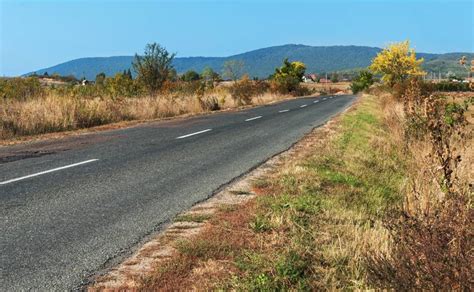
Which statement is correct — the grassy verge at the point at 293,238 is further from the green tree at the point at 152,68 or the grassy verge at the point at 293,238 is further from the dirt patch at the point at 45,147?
the green tree at the point at 152,68

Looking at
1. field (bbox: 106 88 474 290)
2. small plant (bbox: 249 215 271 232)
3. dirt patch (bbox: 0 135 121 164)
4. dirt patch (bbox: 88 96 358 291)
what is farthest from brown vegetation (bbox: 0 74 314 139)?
small plant (bbox: 249 215 271 232)

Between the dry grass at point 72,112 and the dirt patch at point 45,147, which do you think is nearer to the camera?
the dirt patch at point 45,147

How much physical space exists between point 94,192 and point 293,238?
10.5 ft

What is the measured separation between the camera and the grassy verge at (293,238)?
3570 millimetres

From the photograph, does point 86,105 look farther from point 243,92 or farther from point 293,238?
point 243,92

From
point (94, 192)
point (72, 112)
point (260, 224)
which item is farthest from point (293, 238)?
point (72, 112)

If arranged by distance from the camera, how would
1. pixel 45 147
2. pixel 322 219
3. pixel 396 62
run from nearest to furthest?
pixel 322 219
pixel 45 147
pixel 396 62

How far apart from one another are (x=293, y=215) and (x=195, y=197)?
1.62 metres

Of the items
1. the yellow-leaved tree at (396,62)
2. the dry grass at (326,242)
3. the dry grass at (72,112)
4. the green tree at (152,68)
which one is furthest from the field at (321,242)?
the yellow-leaved tree at (396,62)

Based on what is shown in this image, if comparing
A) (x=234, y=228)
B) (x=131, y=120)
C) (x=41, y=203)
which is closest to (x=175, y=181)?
(x=41, y=203)

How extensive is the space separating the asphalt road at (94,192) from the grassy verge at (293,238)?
2.34ft

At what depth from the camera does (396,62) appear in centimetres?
6200

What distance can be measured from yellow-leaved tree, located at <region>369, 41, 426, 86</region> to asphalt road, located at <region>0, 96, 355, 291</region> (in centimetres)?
5382

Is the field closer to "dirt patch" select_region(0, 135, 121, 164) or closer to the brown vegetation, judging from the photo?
"dirt patch" select_region(0, 135, 121, 164)
